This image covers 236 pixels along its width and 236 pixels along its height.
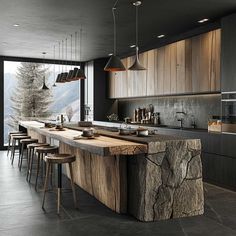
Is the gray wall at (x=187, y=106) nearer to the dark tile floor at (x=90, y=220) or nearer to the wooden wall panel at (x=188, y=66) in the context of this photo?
the wooden wall panel at (x=188, y=66)

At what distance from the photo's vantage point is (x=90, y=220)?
12.6ft

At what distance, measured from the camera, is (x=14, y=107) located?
38.2 ft

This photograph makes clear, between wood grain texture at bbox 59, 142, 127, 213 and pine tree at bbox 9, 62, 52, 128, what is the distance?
683 centimetres

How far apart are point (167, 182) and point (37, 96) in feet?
29.8

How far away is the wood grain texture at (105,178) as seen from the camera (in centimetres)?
407

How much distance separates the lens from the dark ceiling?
4.94 m

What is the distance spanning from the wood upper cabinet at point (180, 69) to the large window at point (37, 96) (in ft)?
9.26

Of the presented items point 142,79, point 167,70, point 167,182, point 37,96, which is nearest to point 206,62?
point 167,70

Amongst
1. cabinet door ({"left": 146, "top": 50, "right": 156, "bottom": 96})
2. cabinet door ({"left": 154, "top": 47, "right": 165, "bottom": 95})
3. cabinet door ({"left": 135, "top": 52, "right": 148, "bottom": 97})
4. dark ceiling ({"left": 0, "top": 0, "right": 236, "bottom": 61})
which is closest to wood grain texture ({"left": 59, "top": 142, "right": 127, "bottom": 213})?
dark ceiling ({"left": 0, "top": 0, "right": 236, "bottom": 61})

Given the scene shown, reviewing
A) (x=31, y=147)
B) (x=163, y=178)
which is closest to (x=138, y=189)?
(x=163, y=178)

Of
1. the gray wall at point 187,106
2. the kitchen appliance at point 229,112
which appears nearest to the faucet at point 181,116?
the gray wall at point 187,106

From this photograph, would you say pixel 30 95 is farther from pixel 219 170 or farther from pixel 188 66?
pixel 219 170

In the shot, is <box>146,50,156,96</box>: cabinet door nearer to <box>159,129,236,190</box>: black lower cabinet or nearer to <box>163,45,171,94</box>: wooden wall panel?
<box>163,45,171,94</box>: wooden wall panel

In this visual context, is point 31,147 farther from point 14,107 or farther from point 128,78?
point 14,107
